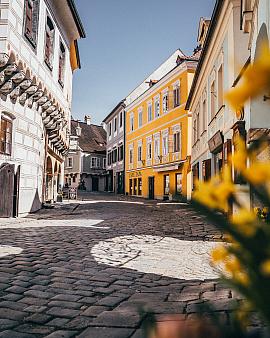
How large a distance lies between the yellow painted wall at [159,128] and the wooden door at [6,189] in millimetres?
10964

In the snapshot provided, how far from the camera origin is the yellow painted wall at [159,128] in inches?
928

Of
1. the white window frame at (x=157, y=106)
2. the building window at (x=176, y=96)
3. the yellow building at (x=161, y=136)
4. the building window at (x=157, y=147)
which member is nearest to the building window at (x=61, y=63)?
the yellow building at (x=161, y=136)

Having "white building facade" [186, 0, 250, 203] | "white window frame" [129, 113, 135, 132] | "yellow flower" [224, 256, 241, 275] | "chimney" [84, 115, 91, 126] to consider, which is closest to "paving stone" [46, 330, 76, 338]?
"yellow flower" [224, 256, 241, 275]

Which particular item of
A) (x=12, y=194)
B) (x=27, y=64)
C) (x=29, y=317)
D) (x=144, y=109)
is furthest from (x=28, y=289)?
(x=144, y=109)

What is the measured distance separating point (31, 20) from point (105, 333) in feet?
36.5

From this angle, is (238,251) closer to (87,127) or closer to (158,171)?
(158,171)

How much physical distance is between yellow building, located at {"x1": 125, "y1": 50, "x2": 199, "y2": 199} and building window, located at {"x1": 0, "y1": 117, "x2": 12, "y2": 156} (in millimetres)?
11091

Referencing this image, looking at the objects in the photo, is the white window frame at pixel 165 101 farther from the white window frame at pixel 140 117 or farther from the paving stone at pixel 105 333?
the paving stone at pixel 105 333

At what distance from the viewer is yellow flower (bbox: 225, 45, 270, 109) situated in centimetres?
46

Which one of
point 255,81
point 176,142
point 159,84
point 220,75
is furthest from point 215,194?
point 159,84

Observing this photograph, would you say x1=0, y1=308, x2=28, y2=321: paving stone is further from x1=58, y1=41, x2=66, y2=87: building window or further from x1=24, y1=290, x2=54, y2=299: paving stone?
x1=58, y1=41, x2=66, y2=87: building window

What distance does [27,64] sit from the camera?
1066 cm

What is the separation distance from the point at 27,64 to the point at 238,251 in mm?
11098

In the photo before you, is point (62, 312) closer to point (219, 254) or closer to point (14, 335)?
point (14, 335)
